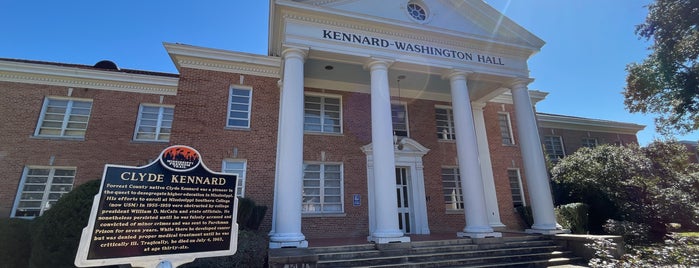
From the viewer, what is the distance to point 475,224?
9859 mm

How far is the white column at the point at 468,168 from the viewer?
987 cm

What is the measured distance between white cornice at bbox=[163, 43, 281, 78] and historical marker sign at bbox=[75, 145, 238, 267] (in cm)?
917

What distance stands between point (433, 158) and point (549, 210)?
185 inches

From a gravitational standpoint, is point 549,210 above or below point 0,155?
below

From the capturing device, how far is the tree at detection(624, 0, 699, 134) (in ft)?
42.6

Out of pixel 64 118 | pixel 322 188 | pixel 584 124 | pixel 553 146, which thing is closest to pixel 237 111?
pixel 322 188

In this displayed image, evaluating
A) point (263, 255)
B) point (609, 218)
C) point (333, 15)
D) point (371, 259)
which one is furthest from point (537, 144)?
point (263, 255)

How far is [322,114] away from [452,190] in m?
6.66

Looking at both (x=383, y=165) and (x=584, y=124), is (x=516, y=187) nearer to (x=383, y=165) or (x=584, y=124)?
(x=584, y=124)

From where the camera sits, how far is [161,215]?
4.01m

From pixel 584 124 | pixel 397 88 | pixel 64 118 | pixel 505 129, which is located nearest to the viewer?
pixel 64 118

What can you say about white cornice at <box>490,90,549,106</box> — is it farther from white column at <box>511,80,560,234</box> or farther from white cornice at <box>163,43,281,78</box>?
white cornice at <box>163,43,281,78</box>

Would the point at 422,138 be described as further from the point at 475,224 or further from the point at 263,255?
the point at 263,255

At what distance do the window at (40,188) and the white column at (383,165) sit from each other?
12.0m
